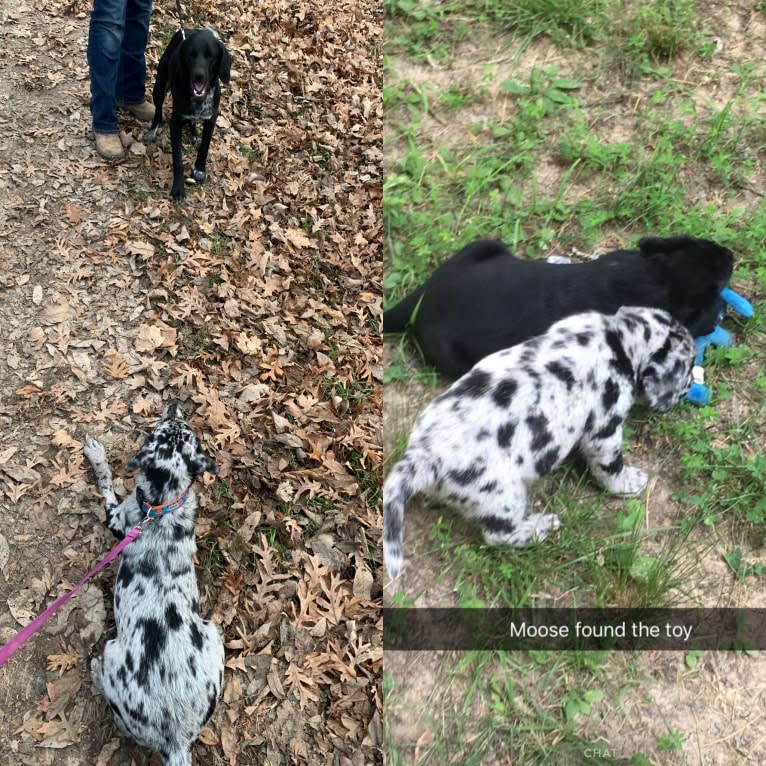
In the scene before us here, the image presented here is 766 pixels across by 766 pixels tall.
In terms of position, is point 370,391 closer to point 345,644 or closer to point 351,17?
point 345,644

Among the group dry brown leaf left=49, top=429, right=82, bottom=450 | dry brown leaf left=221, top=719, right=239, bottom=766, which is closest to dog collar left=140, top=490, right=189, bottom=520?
dry brown leaf left=49, top=429, right=82, bottom=450

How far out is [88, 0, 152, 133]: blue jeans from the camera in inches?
190

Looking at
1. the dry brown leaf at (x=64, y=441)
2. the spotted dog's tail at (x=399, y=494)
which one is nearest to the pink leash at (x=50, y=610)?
the dry brown leaf at (x=64, y=441)

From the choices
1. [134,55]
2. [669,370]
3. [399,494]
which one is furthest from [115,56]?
[669,370]

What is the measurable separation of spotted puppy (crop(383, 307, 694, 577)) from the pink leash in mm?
1246

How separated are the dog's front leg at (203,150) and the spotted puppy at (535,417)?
3.24m

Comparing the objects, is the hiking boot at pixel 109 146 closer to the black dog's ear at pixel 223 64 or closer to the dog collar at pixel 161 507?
the black dog's ear at pixel 223 64

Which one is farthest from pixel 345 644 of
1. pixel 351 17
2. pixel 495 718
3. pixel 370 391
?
pixel 351 17

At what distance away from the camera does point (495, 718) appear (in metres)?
3.23

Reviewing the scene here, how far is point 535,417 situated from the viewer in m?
3.36

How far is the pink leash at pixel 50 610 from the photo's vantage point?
2631 millimetres

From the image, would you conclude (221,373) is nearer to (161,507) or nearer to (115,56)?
(161,507)

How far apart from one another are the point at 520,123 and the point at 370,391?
261cm

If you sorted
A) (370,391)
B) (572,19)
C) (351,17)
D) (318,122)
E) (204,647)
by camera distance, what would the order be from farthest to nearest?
(351,17), (318,122), (572,19), (370,391), (204,647)
